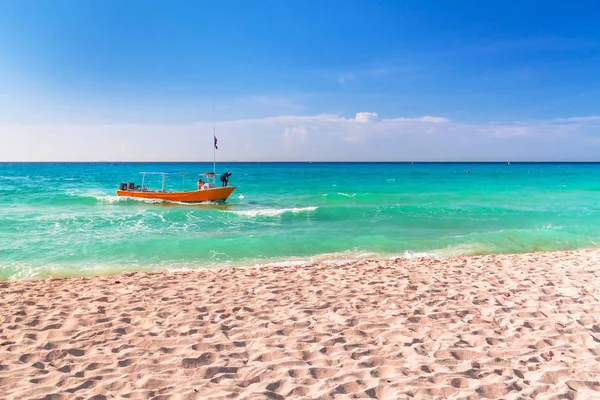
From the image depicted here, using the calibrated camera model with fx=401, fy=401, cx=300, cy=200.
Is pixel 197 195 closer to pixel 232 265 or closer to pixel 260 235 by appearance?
pixel 260 235

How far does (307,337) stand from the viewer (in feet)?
17.2

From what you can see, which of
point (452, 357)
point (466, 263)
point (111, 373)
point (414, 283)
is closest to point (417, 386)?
point (452, 357)

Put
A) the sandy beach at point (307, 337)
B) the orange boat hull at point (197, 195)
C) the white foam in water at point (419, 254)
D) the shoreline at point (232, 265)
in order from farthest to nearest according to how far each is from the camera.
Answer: the orange boat hull at point (197, 195)
the white foam in water at point (419, 254)
the shoreline at point (232, 265)
the sandy beach at point (307, 337)

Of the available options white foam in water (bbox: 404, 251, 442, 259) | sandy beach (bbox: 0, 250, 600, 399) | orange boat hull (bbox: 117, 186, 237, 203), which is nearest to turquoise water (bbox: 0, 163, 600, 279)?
white foam in water (bbox: 404, 251, 442, 259)

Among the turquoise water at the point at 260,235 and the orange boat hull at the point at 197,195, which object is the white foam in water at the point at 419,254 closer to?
the turquoise water at the point at 260,235

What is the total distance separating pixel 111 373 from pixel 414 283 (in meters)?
5.49

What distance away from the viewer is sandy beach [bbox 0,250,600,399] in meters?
4.08

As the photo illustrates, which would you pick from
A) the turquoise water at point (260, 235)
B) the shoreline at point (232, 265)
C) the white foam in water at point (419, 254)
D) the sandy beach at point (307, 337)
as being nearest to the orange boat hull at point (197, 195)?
the turquoise water at point (260, 235)

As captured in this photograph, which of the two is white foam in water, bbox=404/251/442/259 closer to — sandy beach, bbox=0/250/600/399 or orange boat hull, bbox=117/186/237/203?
sandy beach, bbox=0/250/600/399

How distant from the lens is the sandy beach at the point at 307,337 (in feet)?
13.4

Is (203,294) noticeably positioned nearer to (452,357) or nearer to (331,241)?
(452,357)

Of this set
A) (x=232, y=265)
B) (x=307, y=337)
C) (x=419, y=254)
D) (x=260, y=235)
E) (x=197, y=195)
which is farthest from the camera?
(x=197, y=195)

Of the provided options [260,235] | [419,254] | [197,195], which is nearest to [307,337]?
[419,254]

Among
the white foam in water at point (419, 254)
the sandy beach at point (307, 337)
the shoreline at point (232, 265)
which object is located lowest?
the shoreline at point (232, 265)
